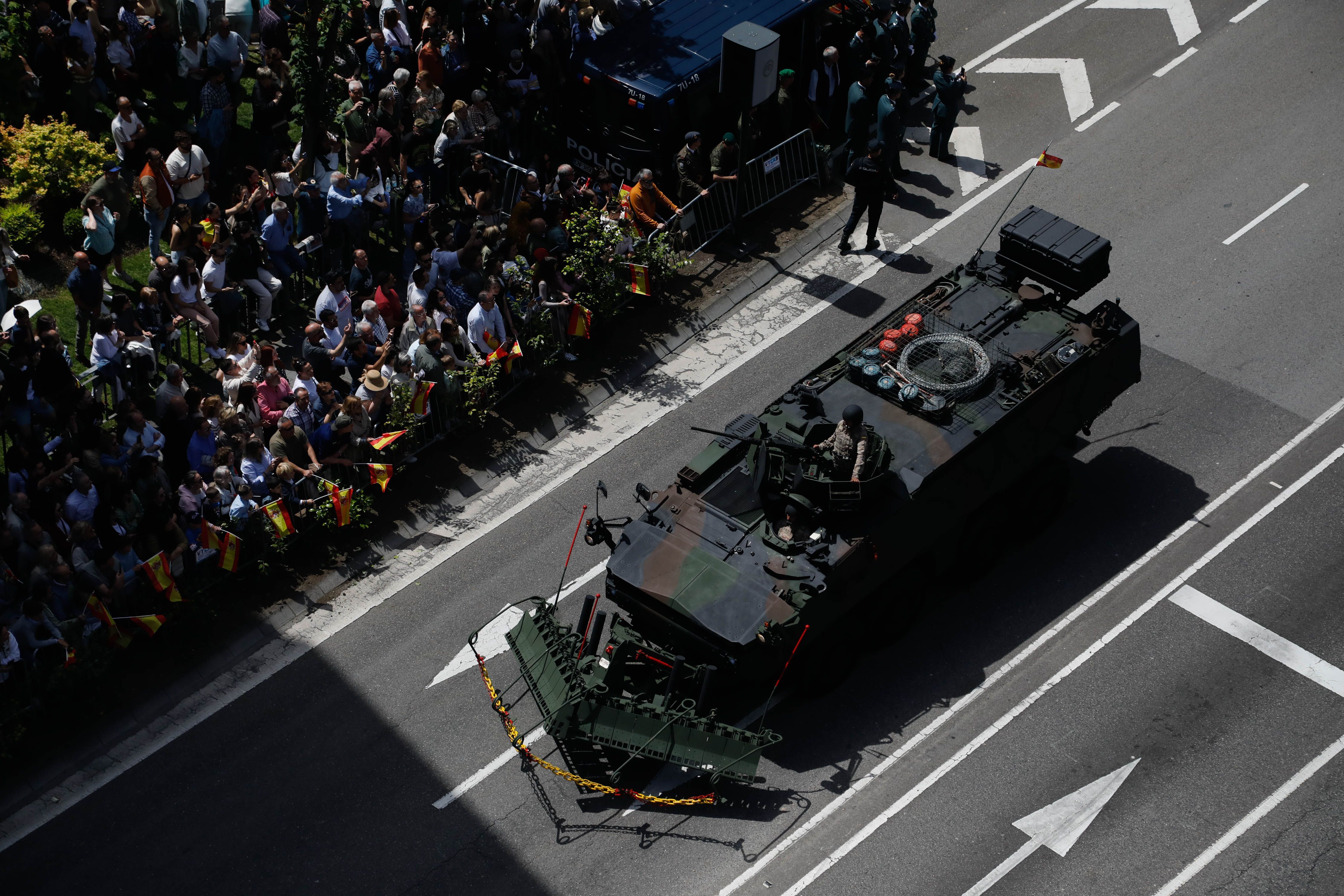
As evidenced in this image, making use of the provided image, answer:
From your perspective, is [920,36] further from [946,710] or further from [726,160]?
[946,710]

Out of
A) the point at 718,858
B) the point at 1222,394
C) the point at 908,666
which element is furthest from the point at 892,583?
the point at 1222,394

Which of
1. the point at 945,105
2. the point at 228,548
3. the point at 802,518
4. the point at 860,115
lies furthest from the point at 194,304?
the point at 945,105

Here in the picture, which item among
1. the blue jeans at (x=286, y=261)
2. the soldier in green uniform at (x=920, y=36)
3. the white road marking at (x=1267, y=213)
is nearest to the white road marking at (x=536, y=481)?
the soldier in green uniform at (x=920, y=36)

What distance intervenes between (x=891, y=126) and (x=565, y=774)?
11.6m

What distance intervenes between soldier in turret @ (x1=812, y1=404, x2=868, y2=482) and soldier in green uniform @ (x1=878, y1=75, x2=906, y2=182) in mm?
6800

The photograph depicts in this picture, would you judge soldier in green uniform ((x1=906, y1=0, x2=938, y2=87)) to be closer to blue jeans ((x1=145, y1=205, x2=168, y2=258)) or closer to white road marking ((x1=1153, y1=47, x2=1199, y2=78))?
white road marking ((x1=1153, y1=47, x2=1199, y2=78))

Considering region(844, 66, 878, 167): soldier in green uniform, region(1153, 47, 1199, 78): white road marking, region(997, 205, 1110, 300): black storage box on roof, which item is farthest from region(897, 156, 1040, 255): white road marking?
region(997, 205, 1110, 300): black storage box on roof

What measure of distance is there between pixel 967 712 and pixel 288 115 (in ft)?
44.5

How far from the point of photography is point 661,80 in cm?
2173

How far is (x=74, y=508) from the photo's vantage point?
655 inches

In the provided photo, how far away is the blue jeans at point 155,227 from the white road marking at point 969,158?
39.0 ft

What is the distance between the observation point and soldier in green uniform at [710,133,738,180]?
859 inches

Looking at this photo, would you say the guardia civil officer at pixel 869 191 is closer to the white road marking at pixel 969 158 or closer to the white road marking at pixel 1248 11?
the white road marking at pixel 969 158

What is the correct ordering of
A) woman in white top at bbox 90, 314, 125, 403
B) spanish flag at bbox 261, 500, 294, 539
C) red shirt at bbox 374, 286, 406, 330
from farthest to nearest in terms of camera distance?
red shirt at bbox 374, 286, 406, 330 < woman in white top at bbox 90, 314, 125, 403 < spanish flag at bbox 261, 500, 294, 539
